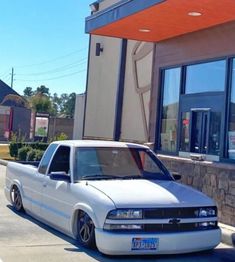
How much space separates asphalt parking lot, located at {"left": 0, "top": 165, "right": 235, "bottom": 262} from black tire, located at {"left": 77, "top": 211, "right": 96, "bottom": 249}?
Answer: 10cm

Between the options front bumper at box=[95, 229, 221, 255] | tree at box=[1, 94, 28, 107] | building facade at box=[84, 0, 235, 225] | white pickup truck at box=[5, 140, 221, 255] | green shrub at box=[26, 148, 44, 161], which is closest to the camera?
front bumper at box=[95, 229, 221, 255]

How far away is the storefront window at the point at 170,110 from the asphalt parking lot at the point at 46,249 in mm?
5434

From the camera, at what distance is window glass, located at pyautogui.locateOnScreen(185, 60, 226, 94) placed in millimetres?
11903

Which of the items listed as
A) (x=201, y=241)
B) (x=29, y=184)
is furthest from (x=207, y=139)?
(x=201, y=241)

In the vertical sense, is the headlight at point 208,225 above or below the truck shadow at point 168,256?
above

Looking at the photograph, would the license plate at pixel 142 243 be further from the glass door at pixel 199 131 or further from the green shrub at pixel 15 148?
the green shrub at pixel 15 148

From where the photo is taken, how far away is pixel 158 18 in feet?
38.8

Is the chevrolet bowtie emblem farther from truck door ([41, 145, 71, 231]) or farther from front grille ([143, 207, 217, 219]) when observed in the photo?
truck door ([41, 145, 71, 231])

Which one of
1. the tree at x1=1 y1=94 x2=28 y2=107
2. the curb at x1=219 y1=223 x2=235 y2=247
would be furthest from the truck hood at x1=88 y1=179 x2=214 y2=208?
the tree at x1=1 y1=94 x2=28 y2=107

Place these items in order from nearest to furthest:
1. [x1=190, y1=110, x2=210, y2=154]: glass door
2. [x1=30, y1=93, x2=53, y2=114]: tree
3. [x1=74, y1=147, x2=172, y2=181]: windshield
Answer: [x1=74, y1=147, x2=172, y2=181]: windshield → [x1=190, y1=110, x2=210, y2=154]: glass door → [x1=30, y1=93, x2=53, y2=114]: tree

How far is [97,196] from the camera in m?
7.29

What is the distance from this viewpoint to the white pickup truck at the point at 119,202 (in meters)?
7.00

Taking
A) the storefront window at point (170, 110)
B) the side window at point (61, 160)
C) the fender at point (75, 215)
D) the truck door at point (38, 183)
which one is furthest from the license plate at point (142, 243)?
the storefront window at point (170, 110)

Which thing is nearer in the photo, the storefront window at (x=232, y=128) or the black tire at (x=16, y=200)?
the black tire at (x=16, y=200)
